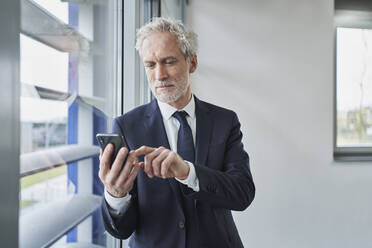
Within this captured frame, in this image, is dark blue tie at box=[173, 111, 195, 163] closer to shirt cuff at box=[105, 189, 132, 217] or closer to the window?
shirt cuff at box=[105, 189, 132, 217]

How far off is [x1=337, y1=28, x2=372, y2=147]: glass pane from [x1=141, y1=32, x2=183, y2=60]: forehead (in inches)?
92.5

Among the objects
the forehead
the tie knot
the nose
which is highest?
the forehead

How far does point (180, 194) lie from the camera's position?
83 cm

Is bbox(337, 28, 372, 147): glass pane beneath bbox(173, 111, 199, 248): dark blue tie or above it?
above

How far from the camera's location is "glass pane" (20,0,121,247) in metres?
0.52

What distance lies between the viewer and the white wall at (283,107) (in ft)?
8.08

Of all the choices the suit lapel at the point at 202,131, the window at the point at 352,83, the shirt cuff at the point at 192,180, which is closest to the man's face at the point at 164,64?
the suit lapel at the point at 202,131

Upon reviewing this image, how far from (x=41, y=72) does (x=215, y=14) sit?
6.89 feet

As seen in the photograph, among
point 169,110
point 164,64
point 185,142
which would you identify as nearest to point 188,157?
point 185,142

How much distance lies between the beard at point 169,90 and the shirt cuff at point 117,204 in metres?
0.27

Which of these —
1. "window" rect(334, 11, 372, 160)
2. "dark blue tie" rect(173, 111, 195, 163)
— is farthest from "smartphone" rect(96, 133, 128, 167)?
"window" rect(334, 11, 372, 160)

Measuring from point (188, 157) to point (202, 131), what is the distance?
86 millimetres

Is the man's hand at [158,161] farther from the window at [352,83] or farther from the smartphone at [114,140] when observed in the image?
the window at [352,83]

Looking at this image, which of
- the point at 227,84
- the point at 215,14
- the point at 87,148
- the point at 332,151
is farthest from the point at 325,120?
the point at 87,148
